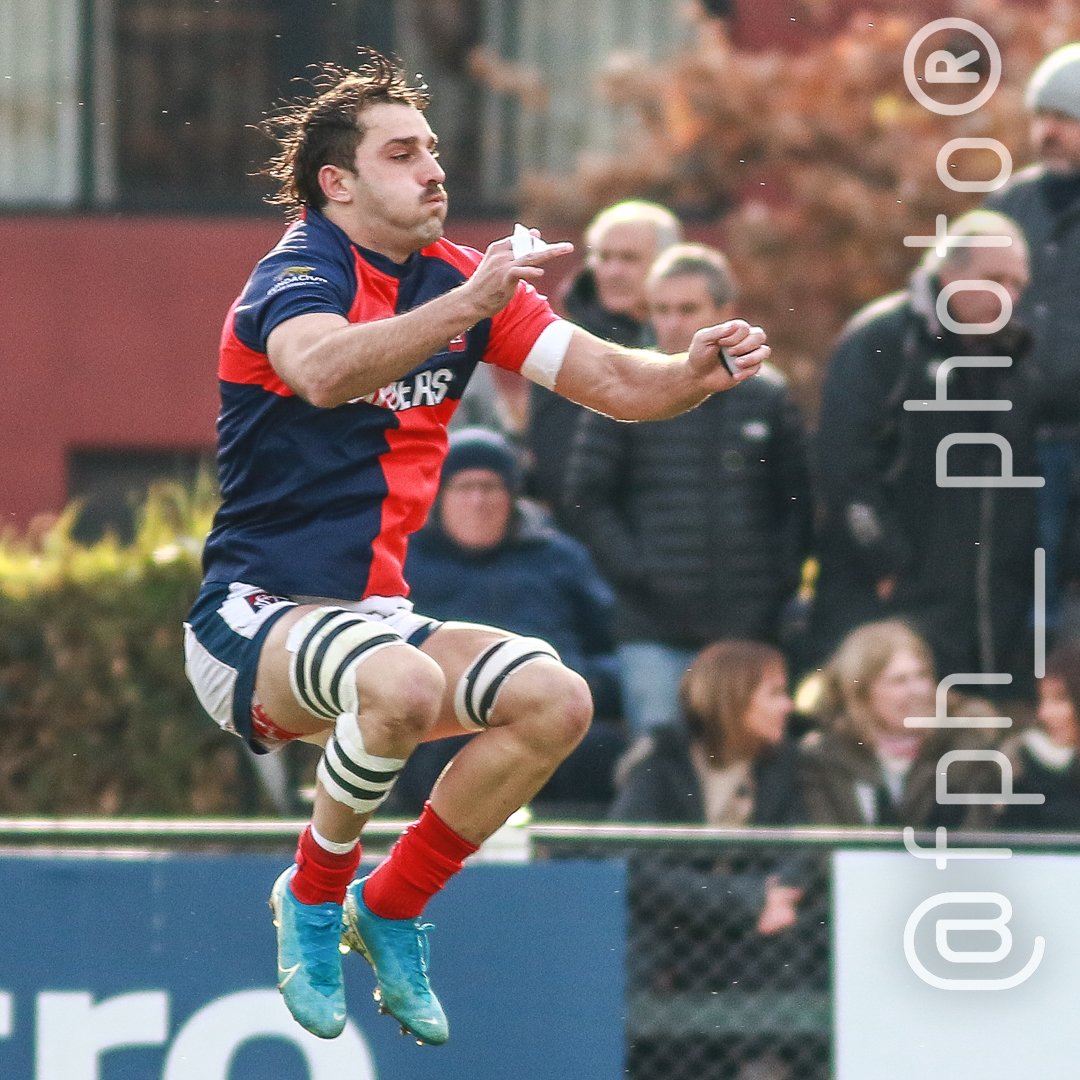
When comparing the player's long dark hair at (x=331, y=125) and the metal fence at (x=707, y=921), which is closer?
the player's long dark hair at (x=331, y=125)

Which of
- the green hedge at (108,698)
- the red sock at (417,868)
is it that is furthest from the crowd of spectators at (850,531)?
the red sock at (417,868)

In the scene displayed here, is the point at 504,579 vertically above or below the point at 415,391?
below

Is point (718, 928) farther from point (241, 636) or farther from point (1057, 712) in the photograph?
point (241, 636)

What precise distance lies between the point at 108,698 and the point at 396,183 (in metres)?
3.50

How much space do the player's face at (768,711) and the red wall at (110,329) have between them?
6286mm

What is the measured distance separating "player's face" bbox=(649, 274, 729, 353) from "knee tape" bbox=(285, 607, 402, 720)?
2498 millimetres

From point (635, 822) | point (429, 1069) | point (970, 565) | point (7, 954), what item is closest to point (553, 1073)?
point (429, 1069)

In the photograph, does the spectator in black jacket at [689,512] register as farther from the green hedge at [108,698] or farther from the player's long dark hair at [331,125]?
the player's long dark hair at [331,125]

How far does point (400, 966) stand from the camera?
525 centimetres

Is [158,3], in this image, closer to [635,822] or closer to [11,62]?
[11,62]

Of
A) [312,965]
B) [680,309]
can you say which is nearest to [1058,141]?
[680,309]

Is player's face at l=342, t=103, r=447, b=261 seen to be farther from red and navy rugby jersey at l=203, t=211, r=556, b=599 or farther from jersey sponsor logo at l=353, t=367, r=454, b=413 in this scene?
jersey sponsor logo at l=353, t=367, r=454, b=413

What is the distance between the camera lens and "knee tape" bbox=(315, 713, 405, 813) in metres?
4.96

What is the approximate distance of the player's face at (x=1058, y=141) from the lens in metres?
7.36
